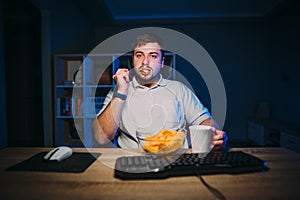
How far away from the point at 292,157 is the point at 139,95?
37.2 inches

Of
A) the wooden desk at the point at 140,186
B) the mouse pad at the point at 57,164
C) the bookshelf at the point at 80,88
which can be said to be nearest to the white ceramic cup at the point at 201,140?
the wooden desk at the point at 140,186

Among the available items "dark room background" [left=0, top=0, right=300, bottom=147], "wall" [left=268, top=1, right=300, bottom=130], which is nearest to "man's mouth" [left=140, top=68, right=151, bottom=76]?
"dark room background" [left=0, top=0, right=300, bottom=147]

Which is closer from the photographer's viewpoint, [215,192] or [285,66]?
[215,192]

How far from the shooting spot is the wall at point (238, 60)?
195 inches

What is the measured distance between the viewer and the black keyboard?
2.39 feet

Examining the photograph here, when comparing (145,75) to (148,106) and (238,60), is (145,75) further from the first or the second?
(238,60)

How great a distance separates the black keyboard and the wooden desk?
22 mm

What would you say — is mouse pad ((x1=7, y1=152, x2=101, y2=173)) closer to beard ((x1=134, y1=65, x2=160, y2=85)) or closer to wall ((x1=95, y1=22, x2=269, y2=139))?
beard ((x1=134, y1=65, x2=160, y2=85))

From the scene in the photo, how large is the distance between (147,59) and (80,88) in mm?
1660

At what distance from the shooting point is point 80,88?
3066 mm

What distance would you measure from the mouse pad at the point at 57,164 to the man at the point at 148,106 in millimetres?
414

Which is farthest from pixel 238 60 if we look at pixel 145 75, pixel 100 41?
pixel 145 75

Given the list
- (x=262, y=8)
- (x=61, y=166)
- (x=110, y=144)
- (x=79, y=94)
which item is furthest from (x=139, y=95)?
(x=262, y=8)

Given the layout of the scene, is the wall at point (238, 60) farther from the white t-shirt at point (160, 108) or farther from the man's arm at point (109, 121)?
the man's arm at point (109, 121)
